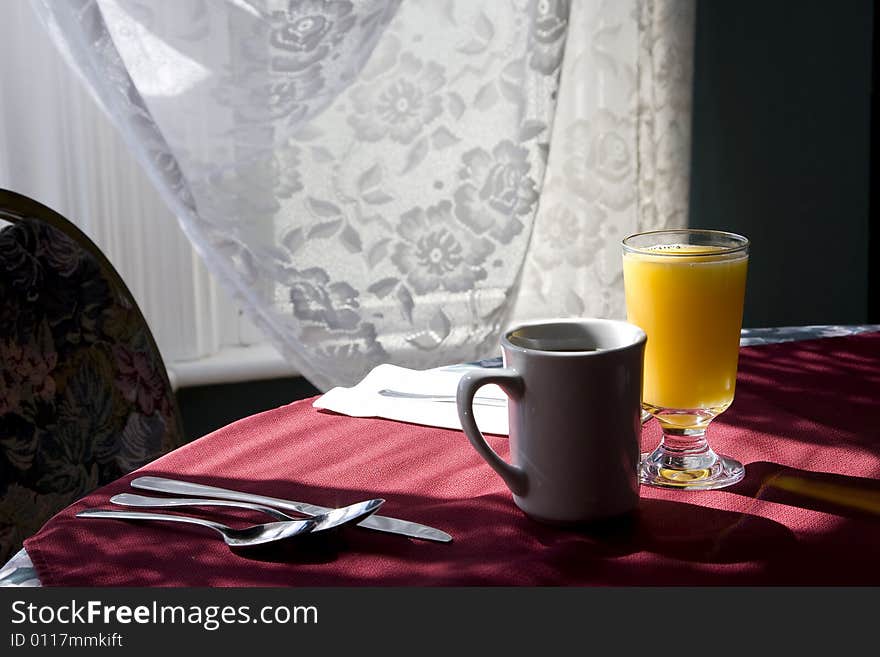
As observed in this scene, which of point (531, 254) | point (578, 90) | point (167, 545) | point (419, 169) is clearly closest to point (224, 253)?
point (419, 169)

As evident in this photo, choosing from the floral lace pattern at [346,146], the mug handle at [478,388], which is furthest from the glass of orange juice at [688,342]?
the floral lace pattern at [346,146]

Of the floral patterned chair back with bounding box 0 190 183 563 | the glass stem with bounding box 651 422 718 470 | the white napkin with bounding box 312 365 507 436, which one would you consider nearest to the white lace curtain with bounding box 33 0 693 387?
the floral patterned chair back with bounding box 0 190 183 563

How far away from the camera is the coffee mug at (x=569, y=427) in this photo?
0.62m

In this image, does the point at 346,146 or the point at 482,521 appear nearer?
the point at 482,521

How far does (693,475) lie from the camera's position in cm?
71

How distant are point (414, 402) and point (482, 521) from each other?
0.79ft

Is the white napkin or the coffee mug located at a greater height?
the coffee mug

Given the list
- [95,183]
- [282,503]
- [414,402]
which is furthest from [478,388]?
[95,183]

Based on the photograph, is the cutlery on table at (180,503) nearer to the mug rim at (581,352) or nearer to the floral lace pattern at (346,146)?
the mug rim at (581,352)

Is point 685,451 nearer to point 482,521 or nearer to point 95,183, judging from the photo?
point 482,521

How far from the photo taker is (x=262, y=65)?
Answer: 5.23ft

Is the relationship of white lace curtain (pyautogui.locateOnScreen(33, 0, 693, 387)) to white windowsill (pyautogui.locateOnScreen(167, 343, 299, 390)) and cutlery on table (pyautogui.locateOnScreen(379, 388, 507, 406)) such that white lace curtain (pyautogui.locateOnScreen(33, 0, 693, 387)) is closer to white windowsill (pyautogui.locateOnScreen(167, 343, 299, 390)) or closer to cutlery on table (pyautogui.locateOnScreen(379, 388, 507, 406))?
white windowsill (pyautogui.locateOnScreen(167, 343, 299, 390))

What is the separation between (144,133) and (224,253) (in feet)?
0.72

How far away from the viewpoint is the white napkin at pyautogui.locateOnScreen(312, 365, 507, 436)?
0.85 m
